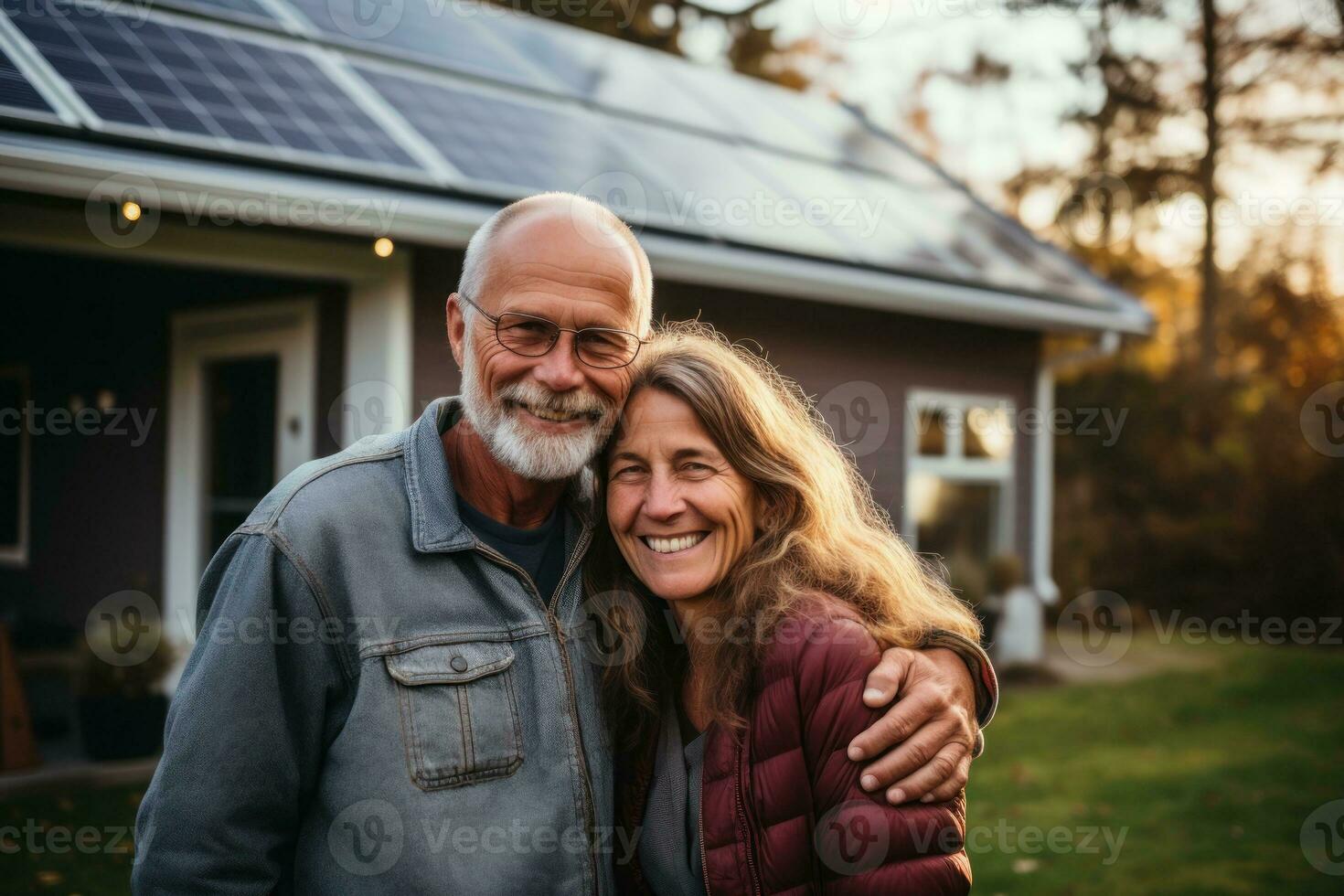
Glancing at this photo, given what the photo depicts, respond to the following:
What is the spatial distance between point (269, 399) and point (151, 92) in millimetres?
2438

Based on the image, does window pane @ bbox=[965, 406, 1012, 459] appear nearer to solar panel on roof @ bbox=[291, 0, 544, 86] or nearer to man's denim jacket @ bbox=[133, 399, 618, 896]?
solar panel on roof @ bbox=[291, 0, 544, 86]

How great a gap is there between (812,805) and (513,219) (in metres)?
1.46

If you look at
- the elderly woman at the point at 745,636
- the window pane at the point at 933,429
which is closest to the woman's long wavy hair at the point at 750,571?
the elderly woman at the point at 745,636

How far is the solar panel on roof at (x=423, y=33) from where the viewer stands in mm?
8516

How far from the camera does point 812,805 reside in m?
2.38

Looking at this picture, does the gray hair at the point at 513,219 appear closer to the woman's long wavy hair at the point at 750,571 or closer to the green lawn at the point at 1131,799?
the woman's long wavy hair at the point at 750,571

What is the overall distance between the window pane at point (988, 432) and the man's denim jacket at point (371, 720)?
951 centimetres

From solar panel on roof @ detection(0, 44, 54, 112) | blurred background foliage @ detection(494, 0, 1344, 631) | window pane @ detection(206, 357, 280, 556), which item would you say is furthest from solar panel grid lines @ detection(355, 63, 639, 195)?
blurred background foliage @ detection(494, 0, 1344, 631)

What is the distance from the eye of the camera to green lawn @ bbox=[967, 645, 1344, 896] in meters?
6.18

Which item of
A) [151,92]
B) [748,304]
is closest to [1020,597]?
[748,304]

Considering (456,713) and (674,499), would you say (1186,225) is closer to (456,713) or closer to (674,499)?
(674,499)

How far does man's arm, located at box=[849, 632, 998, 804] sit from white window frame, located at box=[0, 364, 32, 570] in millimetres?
9636

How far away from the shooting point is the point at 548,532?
2.73 meters

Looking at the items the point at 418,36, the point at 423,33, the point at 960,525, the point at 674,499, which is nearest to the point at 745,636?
the point at 674,499
